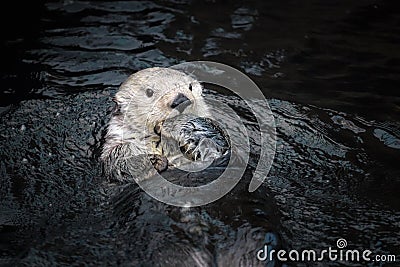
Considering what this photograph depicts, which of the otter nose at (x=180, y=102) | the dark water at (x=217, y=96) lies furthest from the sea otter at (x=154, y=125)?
the dark water at (x=217, y=96)

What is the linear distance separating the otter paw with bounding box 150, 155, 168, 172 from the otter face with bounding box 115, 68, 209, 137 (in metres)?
0.29

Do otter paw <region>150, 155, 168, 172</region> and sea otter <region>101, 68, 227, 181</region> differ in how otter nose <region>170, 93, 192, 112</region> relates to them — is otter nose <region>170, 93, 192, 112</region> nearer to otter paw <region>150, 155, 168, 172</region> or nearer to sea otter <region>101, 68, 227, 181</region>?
sea otter <region>101, 68, 227, 181</region>

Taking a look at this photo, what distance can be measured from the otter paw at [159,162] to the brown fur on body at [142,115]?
4cm

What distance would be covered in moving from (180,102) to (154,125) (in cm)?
21

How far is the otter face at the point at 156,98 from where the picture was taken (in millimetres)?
3062

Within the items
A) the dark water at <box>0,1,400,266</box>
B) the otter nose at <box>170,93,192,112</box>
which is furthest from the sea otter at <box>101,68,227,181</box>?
the dark water at <box>0,1,400,266</box>

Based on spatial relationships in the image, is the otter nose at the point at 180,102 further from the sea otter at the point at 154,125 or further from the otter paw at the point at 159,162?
the otter paw at the point at 159,162

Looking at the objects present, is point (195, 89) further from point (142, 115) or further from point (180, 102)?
point (142, 115)

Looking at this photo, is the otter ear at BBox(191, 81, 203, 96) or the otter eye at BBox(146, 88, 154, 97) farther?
the otter ear at BBox(191, 81, 203, 96)

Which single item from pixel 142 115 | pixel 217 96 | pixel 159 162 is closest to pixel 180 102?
pixel 142 115

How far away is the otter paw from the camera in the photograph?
110 inches

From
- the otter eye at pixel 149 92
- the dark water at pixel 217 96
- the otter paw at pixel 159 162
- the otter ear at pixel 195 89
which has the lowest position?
the dark water at pixel 217 96

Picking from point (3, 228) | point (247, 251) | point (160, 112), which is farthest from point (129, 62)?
point (247, 251)

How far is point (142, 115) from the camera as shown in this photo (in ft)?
10.4
